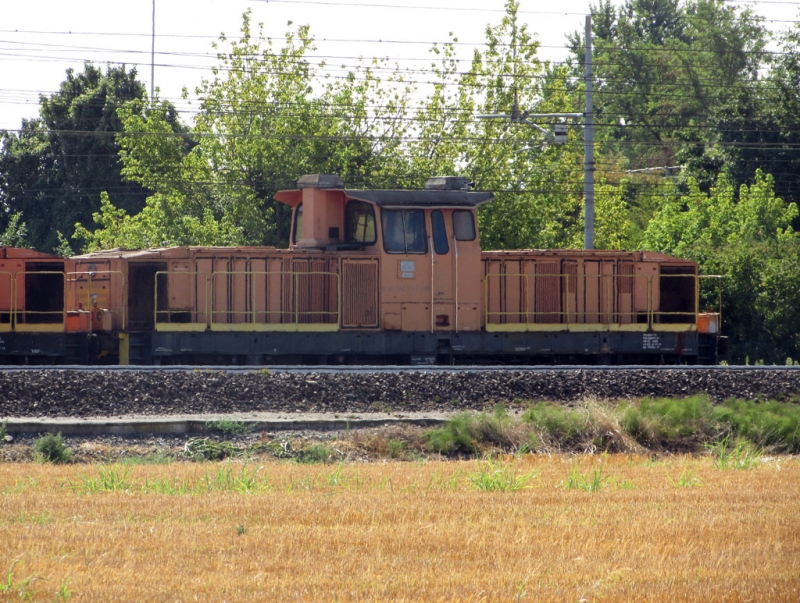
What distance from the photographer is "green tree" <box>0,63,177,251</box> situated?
4591 centimetres

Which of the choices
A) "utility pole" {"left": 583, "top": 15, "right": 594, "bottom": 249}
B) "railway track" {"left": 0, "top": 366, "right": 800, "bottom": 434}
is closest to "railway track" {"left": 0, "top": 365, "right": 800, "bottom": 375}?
"railway track" {"left": 0, "top": 366, "right": 800, "bottom": 434}

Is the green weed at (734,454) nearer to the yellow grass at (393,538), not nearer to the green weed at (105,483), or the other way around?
the yellow grass at (393,538)

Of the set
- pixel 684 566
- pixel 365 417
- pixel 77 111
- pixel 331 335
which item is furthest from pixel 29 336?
pixel 77 111

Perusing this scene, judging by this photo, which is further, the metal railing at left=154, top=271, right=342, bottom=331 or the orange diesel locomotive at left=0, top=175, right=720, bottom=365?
the metal railing at left=154, top=271, right=342, bottom=331

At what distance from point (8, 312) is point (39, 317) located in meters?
0.61

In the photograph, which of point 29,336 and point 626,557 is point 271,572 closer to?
point 626,557

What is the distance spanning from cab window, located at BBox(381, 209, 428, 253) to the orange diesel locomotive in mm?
25

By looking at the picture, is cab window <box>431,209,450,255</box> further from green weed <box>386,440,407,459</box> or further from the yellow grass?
the yellow grass

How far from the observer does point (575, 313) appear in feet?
62.2

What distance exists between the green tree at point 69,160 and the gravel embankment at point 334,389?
33.5m

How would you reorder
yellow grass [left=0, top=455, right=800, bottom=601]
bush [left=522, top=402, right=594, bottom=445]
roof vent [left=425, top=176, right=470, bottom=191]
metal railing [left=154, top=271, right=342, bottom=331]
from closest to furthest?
yellow grass [left=0, top=455, right=800, bottom=601] < bush [left=522, top=402, right=594, bottom=445] < metal railing [left=154, top=271, right=342, bottom=331] < roof vent [left=425, top=176, right=470, bottom=191]

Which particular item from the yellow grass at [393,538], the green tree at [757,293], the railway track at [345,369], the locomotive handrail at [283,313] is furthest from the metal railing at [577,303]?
the yellow grass at [393,538]

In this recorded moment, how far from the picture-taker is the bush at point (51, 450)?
1050 centimetres

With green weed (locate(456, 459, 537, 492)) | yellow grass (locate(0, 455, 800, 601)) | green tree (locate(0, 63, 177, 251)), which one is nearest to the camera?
yellow grass (locate(0, 455, 800, 601))
